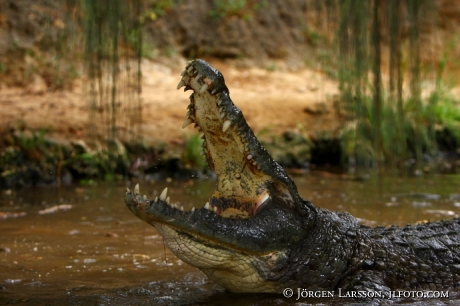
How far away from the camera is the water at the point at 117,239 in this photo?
3.46 meters

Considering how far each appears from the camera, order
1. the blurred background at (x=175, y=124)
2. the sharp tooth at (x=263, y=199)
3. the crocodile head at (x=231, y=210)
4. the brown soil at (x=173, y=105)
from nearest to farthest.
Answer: the crocodile head at (x=231, y=210) < the sharp tooth at (x=263, y=199) < the blurred background at (x=175, y=124) < the brown soil at (x=173, y=105)

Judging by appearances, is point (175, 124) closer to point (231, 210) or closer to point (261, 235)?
point (231, 210)

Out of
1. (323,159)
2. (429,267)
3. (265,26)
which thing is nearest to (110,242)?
(429,267)

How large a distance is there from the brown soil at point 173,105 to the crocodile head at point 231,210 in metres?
3.67

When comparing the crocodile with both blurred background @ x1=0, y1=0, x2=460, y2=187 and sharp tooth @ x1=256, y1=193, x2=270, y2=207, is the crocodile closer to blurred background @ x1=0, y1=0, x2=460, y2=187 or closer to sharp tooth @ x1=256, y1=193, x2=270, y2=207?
sharp tooth @ x1=256, y1=193, x2=270, y2=207

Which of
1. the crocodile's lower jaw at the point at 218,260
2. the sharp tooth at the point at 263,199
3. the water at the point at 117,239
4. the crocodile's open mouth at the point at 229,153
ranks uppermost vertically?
the crocodile's open mouth at the point at 229,153

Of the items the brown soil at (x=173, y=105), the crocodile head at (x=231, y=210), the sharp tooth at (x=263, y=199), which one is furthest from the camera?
the brown soil at (x=173, y=105)

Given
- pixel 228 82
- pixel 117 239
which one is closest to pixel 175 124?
pixel 228 82

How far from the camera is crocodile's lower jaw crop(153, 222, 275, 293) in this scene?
3.22 metres

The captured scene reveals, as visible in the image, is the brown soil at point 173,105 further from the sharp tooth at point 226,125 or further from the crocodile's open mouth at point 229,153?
the sharp tooth at point 226,125

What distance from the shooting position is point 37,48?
10.9m

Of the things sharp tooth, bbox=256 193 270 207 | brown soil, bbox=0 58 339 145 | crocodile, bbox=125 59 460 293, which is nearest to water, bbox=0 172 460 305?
crocodile, bbox=125 59 460 293

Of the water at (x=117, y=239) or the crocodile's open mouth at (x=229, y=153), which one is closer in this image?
the crocodile's open mouth at (x=229, y=153)

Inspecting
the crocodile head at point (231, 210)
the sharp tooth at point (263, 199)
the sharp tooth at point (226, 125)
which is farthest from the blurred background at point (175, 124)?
the sharp tooth at point (226, 125)
